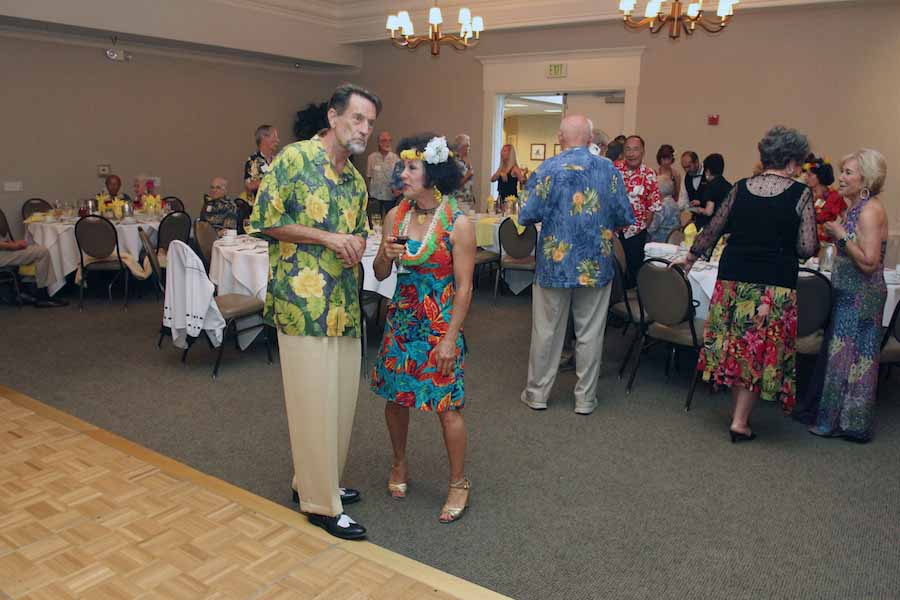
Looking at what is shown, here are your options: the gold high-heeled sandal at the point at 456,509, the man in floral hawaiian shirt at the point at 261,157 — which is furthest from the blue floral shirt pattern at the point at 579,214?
the man in floral hawaiian shirt at the point at 261,157

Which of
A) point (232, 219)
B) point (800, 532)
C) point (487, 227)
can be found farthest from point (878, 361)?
point (232, 219)

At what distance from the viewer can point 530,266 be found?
7.01 meters

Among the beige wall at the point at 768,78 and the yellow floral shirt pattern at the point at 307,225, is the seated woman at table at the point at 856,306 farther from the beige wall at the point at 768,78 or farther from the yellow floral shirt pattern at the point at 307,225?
the beige wall at the point at 768,78

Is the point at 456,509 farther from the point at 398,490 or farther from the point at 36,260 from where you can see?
the point at 36,260

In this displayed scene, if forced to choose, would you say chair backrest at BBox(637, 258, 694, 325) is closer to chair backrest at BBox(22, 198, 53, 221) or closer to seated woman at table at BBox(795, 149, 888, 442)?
seated woman at table at BBox(795, 149, 888, 442)

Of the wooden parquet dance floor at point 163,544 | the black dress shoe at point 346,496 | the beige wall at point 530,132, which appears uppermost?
the beige wall at point 530,132

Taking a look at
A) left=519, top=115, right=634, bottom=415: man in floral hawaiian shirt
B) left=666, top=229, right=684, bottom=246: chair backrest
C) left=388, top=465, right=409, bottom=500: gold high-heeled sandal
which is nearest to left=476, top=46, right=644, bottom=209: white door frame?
left=666, top=229, right=684, bottom=246: chair backrest

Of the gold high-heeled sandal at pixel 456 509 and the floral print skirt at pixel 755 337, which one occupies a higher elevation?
the floral print skirt at pixel 755 337

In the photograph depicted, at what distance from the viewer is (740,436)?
3916 mm

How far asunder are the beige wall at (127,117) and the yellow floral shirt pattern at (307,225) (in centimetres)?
811

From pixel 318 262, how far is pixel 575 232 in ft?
6.41

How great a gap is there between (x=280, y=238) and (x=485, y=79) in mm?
9113

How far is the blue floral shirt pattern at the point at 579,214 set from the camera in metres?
3.98

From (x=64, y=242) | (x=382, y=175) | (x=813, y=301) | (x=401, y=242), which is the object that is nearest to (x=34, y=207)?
(x=64, y=242)
